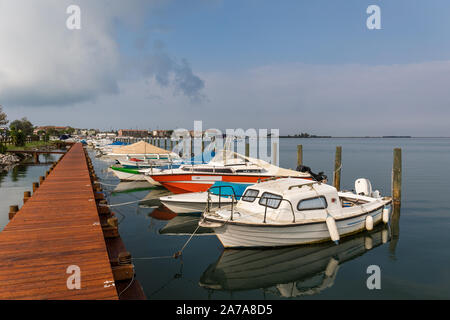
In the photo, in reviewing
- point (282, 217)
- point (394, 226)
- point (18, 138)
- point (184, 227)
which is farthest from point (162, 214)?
point (18, 138)

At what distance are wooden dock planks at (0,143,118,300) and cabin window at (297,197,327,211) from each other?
712cm

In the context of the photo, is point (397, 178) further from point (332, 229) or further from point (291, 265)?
point (291, 265)

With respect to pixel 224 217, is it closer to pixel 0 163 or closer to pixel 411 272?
pixel 411 272

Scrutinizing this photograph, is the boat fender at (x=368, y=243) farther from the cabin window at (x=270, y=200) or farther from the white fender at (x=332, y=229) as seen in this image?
the cabin window at (x=270, y=200)

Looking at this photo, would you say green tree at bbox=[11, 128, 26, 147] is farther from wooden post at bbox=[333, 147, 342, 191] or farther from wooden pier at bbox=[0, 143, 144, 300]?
wooden post at bbox=[333, 147, 342, 191]

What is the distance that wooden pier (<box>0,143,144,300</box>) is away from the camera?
5.48 metres

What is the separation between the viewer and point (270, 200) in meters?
11.4

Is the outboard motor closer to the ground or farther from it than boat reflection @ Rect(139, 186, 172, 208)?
farther from it

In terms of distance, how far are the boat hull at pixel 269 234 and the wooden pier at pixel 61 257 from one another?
3.98 m

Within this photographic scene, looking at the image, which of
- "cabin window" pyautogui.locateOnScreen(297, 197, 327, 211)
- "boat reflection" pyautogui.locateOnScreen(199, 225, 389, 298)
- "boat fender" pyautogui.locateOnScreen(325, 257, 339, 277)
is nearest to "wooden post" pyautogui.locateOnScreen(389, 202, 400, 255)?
"boat reflection" pyautogui.locateOnScreen(199, 225, 389, 298)

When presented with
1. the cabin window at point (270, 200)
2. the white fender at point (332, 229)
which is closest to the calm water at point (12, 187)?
the cabin window at point (270, 200)

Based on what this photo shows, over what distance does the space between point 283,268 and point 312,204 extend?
9.15 ft
